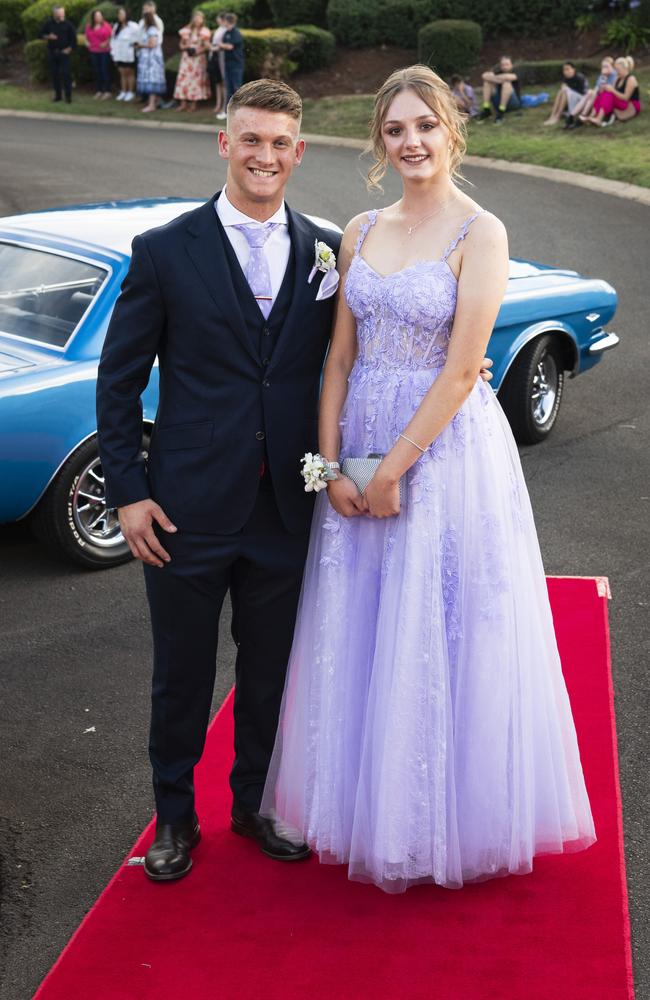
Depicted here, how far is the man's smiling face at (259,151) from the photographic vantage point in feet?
10.6

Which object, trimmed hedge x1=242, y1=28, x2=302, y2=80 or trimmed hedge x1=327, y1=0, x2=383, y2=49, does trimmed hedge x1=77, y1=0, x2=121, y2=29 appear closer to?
trimmed hedge x1=242, y1=28, x2=302, y2=80

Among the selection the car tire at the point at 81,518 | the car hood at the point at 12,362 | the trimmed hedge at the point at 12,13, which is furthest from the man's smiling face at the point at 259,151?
the trimmed hedge at the point at 12,13

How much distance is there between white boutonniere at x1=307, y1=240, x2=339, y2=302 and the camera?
3418mm

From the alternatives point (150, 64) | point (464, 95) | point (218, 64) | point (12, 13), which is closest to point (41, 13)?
point (12, 13)

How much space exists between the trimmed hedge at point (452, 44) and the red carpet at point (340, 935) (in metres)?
Answer: 22.7

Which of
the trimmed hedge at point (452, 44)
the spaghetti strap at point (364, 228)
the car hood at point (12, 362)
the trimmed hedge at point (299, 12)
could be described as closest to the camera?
the spaghetti strap at point (364, 228)

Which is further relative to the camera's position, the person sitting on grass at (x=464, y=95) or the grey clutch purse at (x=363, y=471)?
the person sitting on grass at (x=464, y=95)

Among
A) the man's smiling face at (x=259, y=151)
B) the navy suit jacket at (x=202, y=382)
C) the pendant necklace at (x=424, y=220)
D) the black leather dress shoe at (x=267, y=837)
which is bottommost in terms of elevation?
the black leather dress shoe at (x=267, y=837)

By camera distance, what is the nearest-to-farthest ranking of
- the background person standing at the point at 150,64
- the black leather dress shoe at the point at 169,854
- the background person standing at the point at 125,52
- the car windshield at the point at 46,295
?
the black leather dress shoe at the point at 169,854, the car windshield at the point at 46,295, the background person standing at the point at 150,64, the background person standing at the point at 125,52

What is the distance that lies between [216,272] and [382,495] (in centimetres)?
76

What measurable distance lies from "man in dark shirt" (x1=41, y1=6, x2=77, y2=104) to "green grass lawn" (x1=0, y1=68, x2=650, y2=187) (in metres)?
0.43

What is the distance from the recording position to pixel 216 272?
129 inches

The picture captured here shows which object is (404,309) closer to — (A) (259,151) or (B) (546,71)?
(A) (259,151)

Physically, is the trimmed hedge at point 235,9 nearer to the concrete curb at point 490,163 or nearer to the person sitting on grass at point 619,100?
the concrete curb at point 490,163
